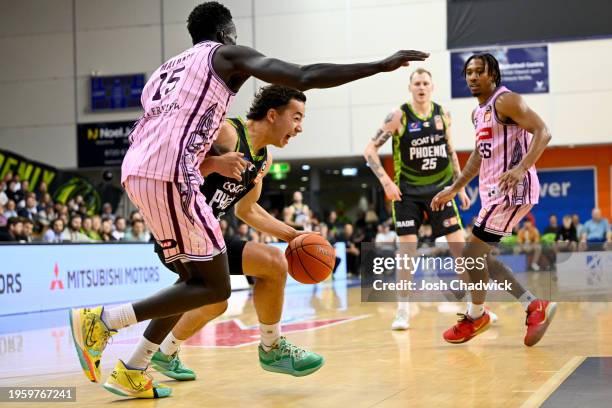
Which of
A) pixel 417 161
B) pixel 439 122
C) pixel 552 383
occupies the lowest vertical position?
→ pixel 552 383

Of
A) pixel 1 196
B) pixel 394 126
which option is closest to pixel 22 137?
pixel 1 196

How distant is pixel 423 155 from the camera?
27.2ft

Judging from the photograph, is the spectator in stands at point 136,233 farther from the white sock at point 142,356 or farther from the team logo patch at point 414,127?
the white sock at point 142,356

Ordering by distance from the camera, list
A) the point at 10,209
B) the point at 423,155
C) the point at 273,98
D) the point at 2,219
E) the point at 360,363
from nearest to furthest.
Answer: the point at 273,98 → the point at 360,363 → the point at 423,155 → the point at 2,219 → the point at 10,209

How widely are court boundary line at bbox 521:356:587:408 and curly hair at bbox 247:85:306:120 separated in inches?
83.2

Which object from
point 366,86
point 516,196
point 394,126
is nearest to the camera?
point 516,196

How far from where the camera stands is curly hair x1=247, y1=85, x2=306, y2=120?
4844 mm

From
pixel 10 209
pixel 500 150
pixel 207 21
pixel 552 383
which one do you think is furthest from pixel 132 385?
pixel 10 209

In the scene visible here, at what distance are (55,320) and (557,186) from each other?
16836 mm

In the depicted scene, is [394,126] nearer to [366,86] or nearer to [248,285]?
[248,285]

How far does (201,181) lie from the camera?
13.7ft

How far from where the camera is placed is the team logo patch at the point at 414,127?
8328mm

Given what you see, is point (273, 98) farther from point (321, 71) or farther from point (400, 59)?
point (400, 59)

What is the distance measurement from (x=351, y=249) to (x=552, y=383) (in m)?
18.2
